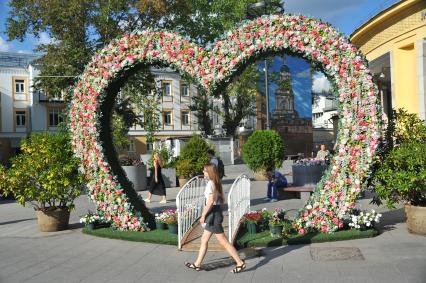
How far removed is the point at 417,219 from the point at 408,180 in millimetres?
835

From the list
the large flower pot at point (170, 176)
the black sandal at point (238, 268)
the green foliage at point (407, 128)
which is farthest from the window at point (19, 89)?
the black sandal at point (238, 268)

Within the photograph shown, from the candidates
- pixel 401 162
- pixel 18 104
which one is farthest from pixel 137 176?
pixel 18 104

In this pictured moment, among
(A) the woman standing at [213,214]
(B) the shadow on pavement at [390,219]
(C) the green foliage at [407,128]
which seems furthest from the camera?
(B) the shadow on pavement at [390,219]

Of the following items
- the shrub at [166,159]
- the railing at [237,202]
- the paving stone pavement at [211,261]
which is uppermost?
the shrub at [166,159]

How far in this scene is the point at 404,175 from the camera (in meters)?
8.78

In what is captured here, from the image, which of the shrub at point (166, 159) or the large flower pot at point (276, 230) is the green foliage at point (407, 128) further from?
the shrub at point (166, 159)

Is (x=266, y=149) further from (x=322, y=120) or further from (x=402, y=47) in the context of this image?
(x=322, y=120)

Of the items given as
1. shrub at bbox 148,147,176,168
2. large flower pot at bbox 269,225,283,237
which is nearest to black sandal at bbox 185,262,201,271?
large flower pot at bbox 269,225,283,237

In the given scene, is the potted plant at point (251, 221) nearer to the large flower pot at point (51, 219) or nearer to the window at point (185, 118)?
the large flower pot at point (51, 219)

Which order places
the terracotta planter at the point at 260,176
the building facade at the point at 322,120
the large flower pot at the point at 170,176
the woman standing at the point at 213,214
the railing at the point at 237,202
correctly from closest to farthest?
the woman standing at the point at 213,214 → the railing at the point at 237,202 → the large flower pot at the point at 170,176 → the terracotta planter at the point at 260,176 → the building facade at the point at 322,120

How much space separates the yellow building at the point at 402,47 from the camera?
17.6m

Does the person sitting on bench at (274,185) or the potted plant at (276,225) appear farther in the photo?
the person sitting on bench at (274,185)

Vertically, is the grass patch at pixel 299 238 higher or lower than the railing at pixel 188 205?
lower

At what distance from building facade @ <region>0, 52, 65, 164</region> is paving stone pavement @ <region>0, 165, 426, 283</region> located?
42993 mm
